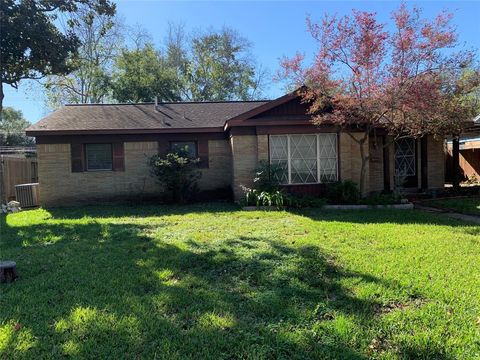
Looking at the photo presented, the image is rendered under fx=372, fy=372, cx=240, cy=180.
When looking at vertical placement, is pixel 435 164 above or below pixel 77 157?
below

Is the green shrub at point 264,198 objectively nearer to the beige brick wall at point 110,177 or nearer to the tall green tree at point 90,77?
the beige brick wall at point 110,177

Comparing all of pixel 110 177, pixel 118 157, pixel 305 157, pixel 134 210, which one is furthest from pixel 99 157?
pixel 305 157

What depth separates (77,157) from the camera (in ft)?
41.8

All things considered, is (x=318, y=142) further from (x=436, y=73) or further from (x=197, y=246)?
(x=197, y=246)

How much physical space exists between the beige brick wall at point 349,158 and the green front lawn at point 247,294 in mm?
4535

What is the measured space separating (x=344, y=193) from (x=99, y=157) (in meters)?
8.36

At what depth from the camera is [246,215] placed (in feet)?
31.2

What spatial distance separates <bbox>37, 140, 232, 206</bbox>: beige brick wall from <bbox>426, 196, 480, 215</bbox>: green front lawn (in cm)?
685

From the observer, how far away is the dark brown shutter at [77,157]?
41.6 ft

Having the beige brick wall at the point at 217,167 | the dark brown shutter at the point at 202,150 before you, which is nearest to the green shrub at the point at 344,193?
the beige brick wall at the point at 217,167

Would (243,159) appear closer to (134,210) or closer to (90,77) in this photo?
(134,210)

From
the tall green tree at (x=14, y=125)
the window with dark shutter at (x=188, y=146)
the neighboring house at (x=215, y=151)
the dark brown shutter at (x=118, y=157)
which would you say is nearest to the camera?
the neighboring house at (x=215, y=151)

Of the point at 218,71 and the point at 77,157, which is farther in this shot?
the point at 218,71

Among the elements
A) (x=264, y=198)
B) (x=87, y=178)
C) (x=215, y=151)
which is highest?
(x=215, y=151)
